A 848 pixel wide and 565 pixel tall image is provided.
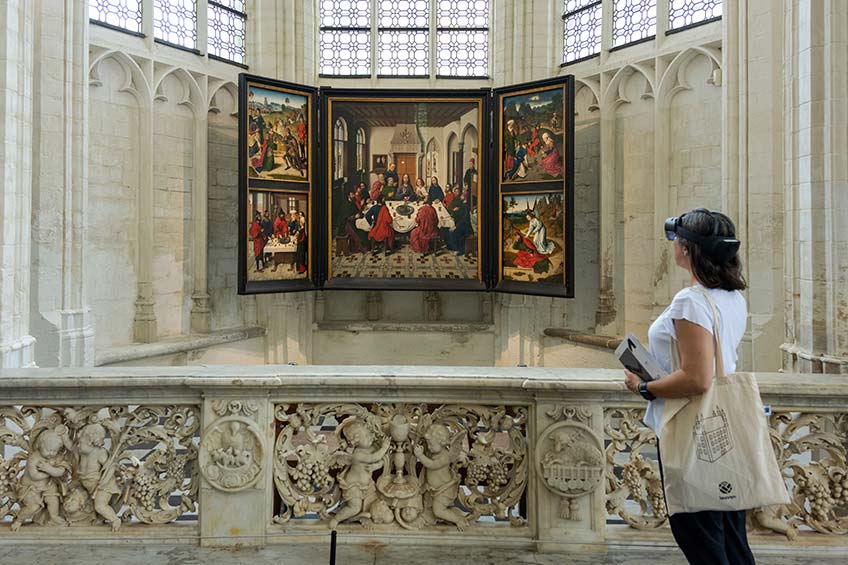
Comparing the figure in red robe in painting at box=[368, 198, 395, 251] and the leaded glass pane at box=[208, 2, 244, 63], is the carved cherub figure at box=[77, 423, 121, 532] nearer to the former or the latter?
the figure in red robe in painting at box=[368, 198, 395, 251]

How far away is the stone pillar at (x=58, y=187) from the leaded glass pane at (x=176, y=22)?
2227 millimetres

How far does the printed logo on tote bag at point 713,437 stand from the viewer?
6.18ft

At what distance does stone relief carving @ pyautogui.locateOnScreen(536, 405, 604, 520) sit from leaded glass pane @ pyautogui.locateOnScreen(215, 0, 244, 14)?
8466 millimetres

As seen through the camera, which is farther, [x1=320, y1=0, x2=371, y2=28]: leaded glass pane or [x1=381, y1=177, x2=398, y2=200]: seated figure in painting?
[x1=320, y1=0, x2=371, y2=28]: leaded glass pane

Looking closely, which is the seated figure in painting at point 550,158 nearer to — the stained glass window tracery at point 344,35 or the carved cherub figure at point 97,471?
the stained glass window tracery at point 344,35

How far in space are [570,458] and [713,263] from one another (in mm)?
1239

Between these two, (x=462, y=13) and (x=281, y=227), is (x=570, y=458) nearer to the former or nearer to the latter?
(x=281, y=227)

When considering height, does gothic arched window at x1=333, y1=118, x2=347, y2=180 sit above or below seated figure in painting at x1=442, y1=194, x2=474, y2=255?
above

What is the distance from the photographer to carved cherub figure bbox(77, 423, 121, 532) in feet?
9.55

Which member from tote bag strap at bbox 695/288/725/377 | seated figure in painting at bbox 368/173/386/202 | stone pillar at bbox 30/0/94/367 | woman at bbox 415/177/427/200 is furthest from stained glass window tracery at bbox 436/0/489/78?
tote bag strap at bbox 695/288/725/377

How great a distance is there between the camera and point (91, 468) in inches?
115

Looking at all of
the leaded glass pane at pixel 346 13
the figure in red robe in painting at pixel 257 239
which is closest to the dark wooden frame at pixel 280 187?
the figure in red robe in painting at pixel 257 239

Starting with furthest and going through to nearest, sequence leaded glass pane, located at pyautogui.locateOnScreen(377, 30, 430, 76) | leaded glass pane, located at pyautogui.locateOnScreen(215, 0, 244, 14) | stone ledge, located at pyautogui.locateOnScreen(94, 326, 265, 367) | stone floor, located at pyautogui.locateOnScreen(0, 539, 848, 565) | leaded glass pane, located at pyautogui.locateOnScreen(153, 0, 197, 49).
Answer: leaded glass pane, located at pyautogui.locateOnScreen(377, 30, 430, 76)
leaded glass pane, located at pyautogui.locateOnScreen(215, 0, 244, 14)
leaded glass pane, located at pyautogui.locateOnScreen(153, 0, 197, 49)
stone ledge, located at pyautogui.locateOnScreen(94, 326, 265, 367)
stone floor, located at pyautogui.locateOnScreen(0, 539, 848, 565)

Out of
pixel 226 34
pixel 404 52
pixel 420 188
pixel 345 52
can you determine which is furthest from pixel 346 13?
pixel 420 188
